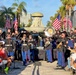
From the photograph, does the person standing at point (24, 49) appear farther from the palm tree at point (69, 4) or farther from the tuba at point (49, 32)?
the palm tree at point (69, 4)

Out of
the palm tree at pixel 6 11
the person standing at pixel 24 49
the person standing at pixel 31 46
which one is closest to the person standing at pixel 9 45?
the person standing at pixel 24 49

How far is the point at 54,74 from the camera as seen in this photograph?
13133mm

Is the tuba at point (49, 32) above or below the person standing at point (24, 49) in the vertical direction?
above

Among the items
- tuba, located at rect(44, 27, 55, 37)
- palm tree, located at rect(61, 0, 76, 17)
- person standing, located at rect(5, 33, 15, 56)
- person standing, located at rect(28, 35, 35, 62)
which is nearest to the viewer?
person standing, located at rect(5, 33, 15, 56)

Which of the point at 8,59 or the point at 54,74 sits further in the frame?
the point at 54,74

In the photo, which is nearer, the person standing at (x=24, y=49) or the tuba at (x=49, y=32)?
the person standing at (x=24, y=49)

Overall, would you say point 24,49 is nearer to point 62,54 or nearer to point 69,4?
point 62,54

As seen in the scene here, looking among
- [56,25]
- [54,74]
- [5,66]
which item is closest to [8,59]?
[5,66]

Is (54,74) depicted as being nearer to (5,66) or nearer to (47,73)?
(47,73)

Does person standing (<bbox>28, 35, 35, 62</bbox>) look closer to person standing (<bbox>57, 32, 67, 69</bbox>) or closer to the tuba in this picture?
the tuba

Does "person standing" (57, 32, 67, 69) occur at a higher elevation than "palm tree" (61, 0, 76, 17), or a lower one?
lower

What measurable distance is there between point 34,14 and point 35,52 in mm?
18092

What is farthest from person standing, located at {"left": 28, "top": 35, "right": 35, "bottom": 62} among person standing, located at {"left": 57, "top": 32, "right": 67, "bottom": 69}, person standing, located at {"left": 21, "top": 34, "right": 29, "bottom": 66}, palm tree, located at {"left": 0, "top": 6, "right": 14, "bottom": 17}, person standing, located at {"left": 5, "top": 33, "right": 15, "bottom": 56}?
palm tree, located at {"left": 0, "top": 6, "right": 14, "bottom": 17}

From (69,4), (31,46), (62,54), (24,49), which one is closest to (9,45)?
(24,49)
